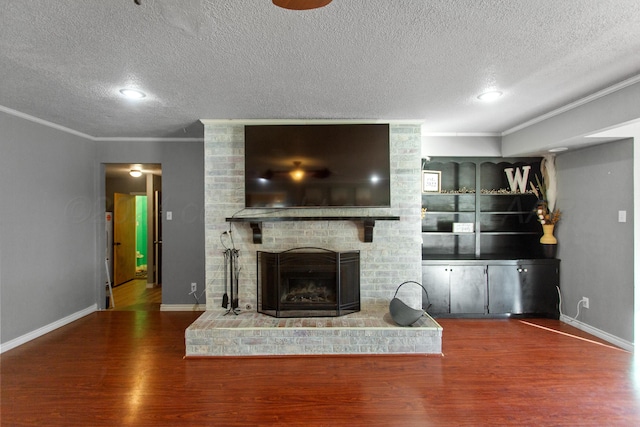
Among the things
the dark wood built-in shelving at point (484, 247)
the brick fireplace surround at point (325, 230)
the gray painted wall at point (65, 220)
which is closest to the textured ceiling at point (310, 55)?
the brick fireplace surround at point (325, 230)

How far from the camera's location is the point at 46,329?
3.65 metres

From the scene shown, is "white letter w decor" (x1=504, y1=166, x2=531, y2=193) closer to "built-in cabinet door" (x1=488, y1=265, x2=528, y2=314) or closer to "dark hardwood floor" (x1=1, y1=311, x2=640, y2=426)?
"built-in cabinet door" (x1=488, y1=265, x2=528, y2=314)

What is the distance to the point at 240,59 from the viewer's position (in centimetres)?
216

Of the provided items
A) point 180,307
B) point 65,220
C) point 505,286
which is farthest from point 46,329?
point 505,286

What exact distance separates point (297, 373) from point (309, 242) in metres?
1.33

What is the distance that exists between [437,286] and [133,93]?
3.76m

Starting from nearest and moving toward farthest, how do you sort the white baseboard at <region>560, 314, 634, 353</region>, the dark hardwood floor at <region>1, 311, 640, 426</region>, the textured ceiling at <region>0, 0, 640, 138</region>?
1. the textured ceiling at <region>0, 0, 640, 138</region>
2. the dark hardwood floor at <region>1, 311, 640, 426</region>
3. the white baseboard at <region>560, 314, 634, 353</region>

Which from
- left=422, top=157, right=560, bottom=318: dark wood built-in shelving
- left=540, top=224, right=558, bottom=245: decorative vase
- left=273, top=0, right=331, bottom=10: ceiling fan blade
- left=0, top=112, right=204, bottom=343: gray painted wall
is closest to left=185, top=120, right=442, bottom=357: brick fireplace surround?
left=422, top=157, right=560, bottom=318: dark wood built-in shelving

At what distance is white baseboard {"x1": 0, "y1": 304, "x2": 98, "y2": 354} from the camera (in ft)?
10.5

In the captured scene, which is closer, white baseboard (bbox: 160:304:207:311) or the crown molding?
the crown molding

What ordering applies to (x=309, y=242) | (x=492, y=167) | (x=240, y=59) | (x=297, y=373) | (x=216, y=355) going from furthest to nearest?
(x=492, y=167) → (x=309, y=242) → (x=216, y=355) → (x=297, y=373) → (x=240, y=59)

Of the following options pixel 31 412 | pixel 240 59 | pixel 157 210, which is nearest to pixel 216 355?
pixel 31 412

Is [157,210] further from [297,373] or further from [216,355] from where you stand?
[297,373]

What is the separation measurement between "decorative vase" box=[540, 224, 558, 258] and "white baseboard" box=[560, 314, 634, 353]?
0.75 m
